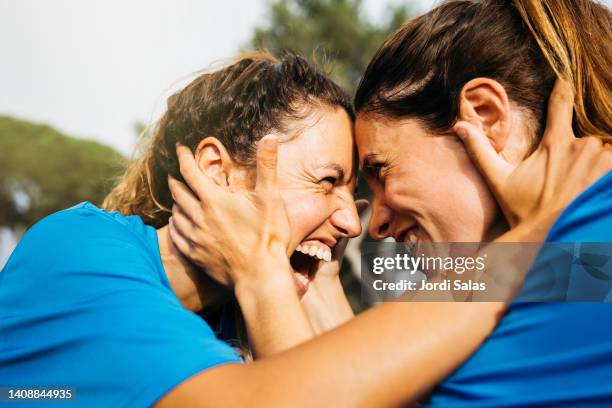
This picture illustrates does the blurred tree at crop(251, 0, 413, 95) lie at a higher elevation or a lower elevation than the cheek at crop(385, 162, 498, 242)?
higher

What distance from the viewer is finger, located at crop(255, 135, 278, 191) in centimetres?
282

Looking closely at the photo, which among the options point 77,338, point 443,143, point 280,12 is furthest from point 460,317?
point 280,12

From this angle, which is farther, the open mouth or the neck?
the open mouth

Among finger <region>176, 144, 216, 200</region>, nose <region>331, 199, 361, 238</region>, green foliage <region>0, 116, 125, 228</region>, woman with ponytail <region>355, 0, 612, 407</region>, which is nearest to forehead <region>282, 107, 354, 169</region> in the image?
woman with ponytail <region>355, 0, 612, 407</region>

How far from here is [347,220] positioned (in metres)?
3.41

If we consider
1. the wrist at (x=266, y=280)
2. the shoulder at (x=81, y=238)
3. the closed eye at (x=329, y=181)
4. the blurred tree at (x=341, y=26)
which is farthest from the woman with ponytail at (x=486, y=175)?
the blurred tree at (x=341, y=26)

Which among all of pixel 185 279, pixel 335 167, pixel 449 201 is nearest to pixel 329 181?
pixel 335 167

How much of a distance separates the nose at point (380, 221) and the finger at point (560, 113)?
907 millimetres

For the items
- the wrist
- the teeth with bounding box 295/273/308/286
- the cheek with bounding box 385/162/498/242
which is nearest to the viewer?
the wrist

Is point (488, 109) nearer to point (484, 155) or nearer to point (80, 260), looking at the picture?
point (484, 155)

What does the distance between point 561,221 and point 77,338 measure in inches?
63.2

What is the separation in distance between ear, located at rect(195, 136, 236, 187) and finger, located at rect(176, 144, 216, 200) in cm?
6

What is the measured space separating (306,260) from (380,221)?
0.77 metres

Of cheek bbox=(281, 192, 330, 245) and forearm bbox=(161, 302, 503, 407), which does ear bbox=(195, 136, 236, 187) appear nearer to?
cheek bbox=(281, 192, 330, 245)
